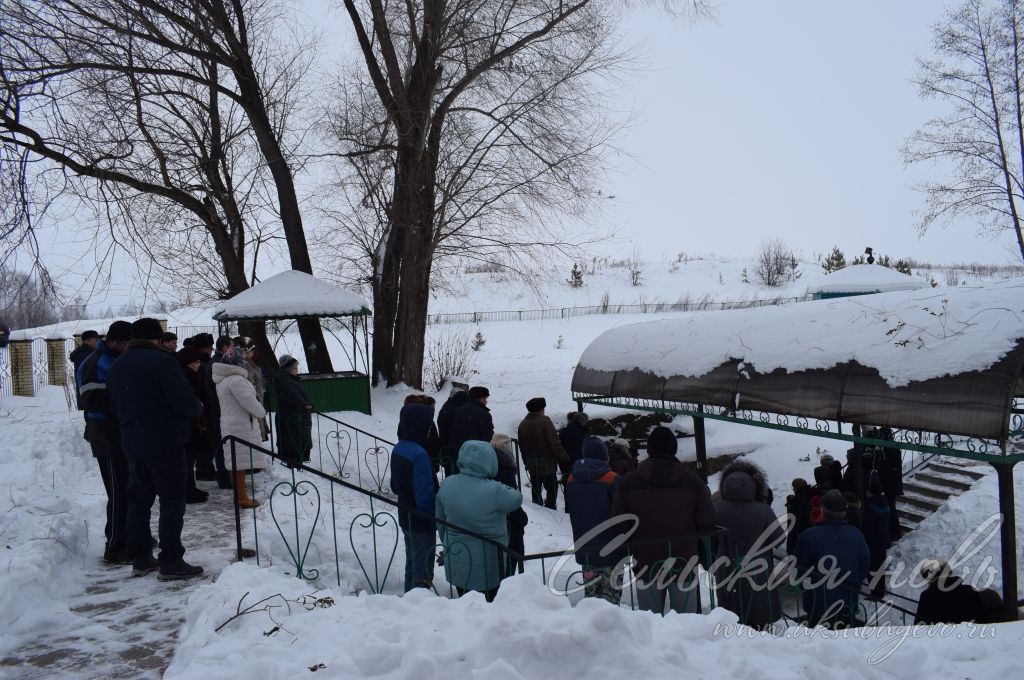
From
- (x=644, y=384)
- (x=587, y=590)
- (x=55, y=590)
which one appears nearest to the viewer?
(x=55, y=590)

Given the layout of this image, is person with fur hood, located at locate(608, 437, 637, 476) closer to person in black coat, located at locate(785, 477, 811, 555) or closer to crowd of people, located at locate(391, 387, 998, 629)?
crowd of people, located at locate(391, 387, 998, 629)

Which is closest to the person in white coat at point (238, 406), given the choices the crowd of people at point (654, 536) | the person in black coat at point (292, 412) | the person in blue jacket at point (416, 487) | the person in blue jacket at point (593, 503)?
the person in black coat at point (292, 412)

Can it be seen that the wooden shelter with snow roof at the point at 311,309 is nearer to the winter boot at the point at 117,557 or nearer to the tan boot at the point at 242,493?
the tan boot at the point at 242,493

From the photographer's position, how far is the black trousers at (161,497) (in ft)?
16.8

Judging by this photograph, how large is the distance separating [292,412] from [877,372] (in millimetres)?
7350

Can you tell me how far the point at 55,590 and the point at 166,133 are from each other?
11.0 metres

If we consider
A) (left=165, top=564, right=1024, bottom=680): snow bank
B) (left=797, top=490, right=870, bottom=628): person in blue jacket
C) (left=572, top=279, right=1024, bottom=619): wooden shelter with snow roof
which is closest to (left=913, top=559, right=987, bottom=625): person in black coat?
(left=797, top=490, right=870, bottom=628): person in blue jacket

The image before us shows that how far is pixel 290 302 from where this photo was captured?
43.3 feet

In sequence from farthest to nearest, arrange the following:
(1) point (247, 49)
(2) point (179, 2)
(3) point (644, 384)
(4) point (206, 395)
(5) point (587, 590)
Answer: (1) point (247, 49) < (3) point (644, 384) < (2) point (179, 2) < (4) point (206, 395) < (5) point (587, 590)

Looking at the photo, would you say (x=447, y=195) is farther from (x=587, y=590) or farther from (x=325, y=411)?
(x=587, y=590)

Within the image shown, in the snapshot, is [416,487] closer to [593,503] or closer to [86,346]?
[593,503]

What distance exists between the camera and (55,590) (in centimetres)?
494

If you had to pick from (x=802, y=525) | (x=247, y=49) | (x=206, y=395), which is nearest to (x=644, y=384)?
(x=802, y=525)

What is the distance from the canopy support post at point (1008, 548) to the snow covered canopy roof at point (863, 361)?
78 cm
